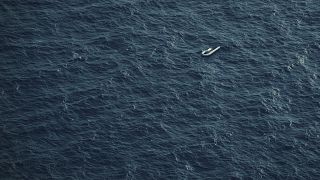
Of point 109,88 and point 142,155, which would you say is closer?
point 142,155

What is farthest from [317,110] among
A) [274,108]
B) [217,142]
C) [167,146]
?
[167,146]

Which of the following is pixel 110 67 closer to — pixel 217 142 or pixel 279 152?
pixel 217 142

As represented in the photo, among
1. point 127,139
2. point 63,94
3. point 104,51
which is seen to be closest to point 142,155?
point 127,139

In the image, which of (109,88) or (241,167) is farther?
(109,88)

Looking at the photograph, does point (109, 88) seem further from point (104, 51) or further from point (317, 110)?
point (317, 110)

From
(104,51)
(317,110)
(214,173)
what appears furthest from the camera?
(104,51)

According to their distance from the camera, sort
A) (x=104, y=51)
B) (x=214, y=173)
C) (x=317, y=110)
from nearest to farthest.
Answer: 1. (x=214, y=173)
2. (x=317, y=110)
3. (x=104, y=51)

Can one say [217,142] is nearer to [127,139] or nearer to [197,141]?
[197,141]
